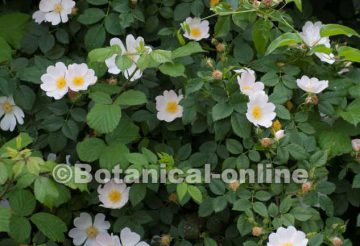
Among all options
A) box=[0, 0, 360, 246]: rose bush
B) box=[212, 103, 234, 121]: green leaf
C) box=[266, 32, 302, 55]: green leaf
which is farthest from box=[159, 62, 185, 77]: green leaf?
box=[266, 32, 302, 55]: green leaf

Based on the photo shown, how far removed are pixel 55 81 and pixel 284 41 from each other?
0.63 meters

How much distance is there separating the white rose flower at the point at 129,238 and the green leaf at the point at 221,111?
1.22ft

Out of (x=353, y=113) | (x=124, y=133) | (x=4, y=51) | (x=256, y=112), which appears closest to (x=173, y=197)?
(x=124, y=133)

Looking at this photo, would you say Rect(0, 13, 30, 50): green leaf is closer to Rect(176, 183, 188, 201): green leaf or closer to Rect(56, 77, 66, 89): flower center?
Rect(56, 77, 66, 89): flower center

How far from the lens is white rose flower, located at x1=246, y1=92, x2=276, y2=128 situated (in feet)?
5.78

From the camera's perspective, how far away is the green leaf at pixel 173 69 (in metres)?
1.77

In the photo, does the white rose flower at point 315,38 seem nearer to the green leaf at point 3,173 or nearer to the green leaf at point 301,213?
the green leaf at point 301,213

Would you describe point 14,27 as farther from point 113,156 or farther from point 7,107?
point 113,156

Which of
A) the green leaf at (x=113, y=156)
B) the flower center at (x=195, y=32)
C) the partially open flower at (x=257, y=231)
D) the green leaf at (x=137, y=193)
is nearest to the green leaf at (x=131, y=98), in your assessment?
the green leaf at (x=113, y=156)

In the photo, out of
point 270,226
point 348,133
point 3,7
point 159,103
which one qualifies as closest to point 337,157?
point 348,133

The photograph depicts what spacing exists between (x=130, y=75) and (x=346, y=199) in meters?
0.71

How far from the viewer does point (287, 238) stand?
1.66 metres

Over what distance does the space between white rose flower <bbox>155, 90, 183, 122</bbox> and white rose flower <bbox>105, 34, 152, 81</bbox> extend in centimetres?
9

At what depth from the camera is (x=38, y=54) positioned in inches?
83.0
